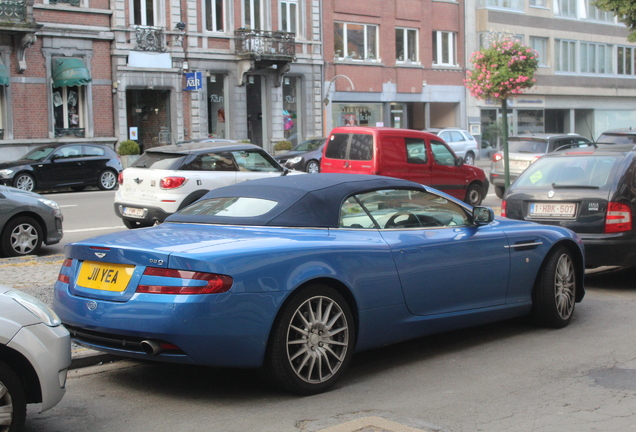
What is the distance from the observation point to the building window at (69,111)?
3170 centimetres

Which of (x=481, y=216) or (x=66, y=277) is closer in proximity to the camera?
(x=66, y=277)

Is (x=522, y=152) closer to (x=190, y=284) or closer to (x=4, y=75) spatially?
(x=190, y=284)

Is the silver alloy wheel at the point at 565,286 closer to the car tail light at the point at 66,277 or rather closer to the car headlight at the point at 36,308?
the car tail light at the point at 66,277

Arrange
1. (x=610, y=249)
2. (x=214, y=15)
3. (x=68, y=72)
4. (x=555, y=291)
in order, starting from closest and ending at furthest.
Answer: (x=555, y=291) < (x=610, y=249) < (x=68, y=72) < (x=214, y=15)

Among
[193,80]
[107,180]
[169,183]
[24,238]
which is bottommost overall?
[24,238]

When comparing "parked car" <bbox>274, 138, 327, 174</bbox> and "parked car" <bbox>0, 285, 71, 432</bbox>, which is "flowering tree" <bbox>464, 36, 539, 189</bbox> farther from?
"parked car" <bbox>0, 285, 71, 432</bbox>

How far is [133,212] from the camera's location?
14.2 meters

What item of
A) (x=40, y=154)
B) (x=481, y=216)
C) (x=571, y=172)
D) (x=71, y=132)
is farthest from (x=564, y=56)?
(x=481, y=216)

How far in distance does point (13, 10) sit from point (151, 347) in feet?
89.5

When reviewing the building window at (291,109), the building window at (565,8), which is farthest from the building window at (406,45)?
the building window at (565,8)

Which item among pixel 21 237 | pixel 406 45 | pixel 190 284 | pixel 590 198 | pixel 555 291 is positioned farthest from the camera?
pixel 406 45

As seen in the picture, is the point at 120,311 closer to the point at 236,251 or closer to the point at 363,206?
the point at 236,251

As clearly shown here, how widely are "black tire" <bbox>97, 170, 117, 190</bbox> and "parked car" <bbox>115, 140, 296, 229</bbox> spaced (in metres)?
11.9

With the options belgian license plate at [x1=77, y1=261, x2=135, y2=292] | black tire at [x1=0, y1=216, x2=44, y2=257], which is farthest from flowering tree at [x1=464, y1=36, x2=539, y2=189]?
belgian license plate at [x1=77, y1=261, x2=135, y2=292]
